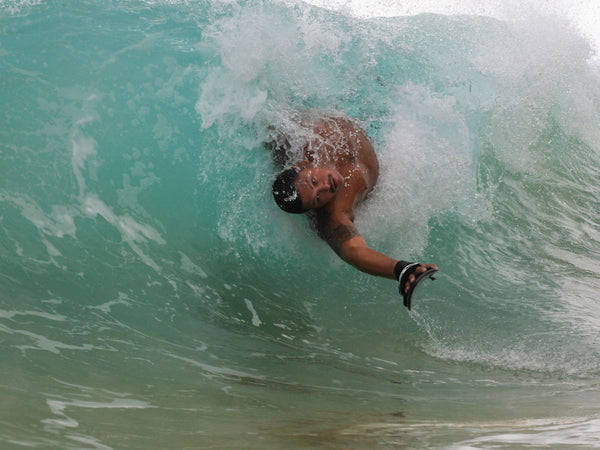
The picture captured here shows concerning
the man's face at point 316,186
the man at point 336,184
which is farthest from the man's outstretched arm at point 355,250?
the man's face at point 316,186

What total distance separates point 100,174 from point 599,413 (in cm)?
327

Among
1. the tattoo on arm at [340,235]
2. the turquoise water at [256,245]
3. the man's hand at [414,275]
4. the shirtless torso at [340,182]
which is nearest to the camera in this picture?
the turquoise water at [256,245]

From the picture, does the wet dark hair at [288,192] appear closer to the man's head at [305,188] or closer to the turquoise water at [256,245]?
the man's head at [305,188]

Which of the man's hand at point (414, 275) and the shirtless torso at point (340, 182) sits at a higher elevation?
the shirtless torso at point (340, 182)

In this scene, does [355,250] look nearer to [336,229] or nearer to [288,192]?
[336,229]

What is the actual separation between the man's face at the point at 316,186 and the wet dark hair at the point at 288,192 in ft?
0.08

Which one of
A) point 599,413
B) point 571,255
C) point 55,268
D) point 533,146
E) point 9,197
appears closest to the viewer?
point 599,413

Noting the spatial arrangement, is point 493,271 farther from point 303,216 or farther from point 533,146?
point 533,146

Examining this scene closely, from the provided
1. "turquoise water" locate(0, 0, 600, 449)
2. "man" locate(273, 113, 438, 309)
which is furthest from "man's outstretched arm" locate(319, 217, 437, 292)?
"turquoise water" locate(0, 0, 600, 449)

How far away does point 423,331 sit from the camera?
3684 millimetres

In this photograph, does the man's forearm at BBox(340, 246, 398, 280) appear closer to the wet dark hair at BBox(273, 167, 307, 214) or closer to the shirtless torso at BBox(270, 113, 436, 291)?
the shirtless torso at BBox(270, 113, 436, 291)

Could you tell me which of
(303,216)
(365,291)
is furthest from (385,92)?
(365,291)

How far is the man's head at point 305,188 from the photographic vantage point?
134 inches

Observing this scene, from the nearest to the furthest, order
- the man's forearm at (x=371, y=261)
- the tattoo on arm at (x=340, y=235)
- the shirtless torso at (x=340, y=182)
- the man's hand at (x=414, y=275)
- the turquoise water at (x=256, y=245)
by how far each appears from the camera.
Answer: the turquoise water at (x=256, y=245) < the man's hand at (x=414, y=275) < the man's forearm at (x=371, y=261) < the shirtless torso at (x=340, y=182) < the tattoo on arm at (x=340, y=235)
